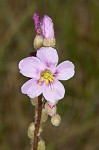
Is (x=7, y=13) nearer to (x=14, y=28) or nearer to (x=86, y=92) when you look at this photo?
(x=14, y=28)

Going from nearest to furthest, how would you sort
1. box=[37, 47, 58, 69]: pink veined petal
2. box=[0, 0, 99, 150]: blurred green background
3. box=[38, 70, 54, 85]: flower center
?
box=[37, 47, 58, 69]: pink veined petal < box=[38, 70, 54, 85]: flower center < box=[0, 0, 99, 150]: blurred green background

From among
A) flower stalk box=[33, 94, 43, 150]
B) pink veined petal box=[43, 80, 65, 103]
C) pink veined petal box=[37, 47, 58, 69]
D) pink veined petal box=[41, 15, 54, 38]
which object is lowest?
flower stalk box=[33, 94, 43, 150]

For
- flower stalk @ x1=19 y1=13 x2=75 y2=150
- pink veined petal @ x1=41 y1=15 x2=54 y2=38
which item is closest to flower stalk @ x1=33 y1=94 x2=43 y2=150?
flower stalk @ x1=19 y1=13 x2=75 y2=150

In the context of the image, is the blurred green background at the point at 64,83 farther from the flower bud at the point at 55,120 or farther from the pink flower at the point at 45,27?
the pink flower at the point at 45,27

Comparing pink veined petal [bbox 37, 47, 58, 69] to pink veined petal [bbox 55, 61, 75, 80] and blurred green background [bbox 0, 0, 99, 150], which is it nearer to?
pink veined petal [bbox 55, 61, 75, 80]

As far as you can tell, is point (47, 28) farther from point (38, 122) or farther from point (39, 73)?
point (38, 122)

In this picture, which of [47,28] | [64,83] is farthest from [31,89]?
[64,83]
